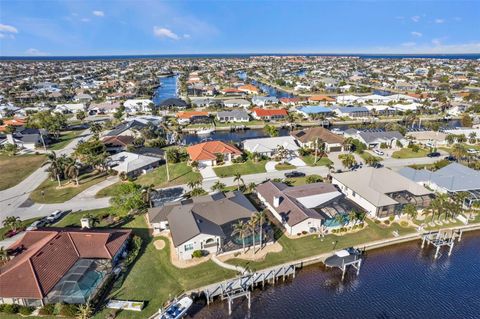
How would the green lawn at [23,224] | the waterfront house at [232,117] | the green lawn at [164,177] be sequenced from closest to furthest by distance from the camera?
the green lawn at [23,224], the green lawn at [164,177], the waterfront house at [232,117]

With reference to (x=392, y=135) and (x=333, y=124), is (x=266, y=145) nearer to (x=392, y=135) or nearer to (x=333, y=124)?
(x=392, y=135)

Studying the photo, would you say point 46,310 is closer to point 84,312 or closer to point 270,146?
point 84,312

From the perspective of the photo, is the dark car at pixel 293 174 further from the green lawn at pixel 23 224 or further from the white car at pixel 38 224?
the green lawn at pixel 23 224

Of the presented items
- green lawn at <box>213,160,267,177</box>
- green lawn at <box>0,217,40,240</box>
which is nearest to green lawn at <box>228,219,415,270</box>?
green lawn at <box>213,160,267,177</box>

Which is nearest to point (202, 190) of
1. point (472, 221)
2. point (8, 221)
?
point (8, 221)

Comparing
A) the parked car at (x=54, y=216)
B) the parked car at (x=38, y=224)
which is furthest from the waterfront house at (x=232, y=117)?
the parked car at (x=38, y=224)

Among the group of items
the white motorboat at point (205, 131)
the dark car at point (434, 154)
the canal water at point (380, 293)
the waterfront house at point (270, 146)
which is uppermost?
the waterfront house at point (270, 146)
